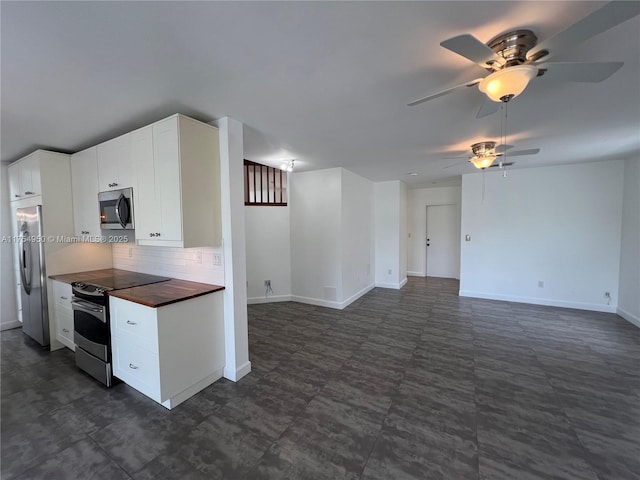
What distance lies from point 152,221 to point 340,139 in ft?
7.04

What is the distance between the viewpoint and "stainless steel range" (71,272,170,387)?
237 cm

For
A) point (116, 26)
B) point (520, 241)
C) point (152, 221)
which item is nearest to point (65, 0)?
point (116, 26)

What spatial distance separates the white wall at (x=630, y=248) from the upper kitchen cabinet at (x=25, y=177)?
8.10m

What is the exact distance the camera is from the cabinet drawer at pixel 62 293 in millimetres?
2898

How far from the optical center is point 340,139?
2969mm

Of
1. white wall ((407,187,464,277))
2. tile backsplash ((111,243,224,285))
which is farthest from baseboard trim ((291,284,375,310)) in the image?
white wall ((407,187,464,277))

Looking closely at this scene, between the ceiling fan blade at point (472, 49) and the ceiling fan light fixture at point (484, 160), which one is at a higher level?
the ceiling fan blade at point (472, 49)

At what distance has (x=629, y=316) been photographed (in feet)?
12.8

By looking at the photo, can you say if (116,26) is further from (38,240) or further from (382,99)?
(38,240)

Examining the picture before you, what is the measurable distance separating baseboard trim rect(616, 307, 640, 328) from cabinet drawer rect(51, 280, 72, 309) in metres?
7.56

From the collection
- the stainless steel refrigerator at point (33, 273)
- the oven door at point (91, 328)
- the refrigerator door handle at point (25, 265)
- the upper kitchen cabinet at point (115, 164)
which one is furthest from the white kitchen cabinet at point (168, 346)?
the refrigerator door handle at point (25, 265)

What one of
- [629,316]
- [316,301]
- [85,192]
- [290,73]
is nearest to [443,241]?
[629,316]

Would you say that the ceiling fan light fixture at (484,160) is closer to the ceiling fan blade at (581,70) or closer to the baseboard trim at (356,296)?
the ceiling fan blade at (581,70)

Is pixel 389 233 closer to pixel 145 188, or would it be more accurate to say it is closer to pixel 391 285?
pixel 391 285
